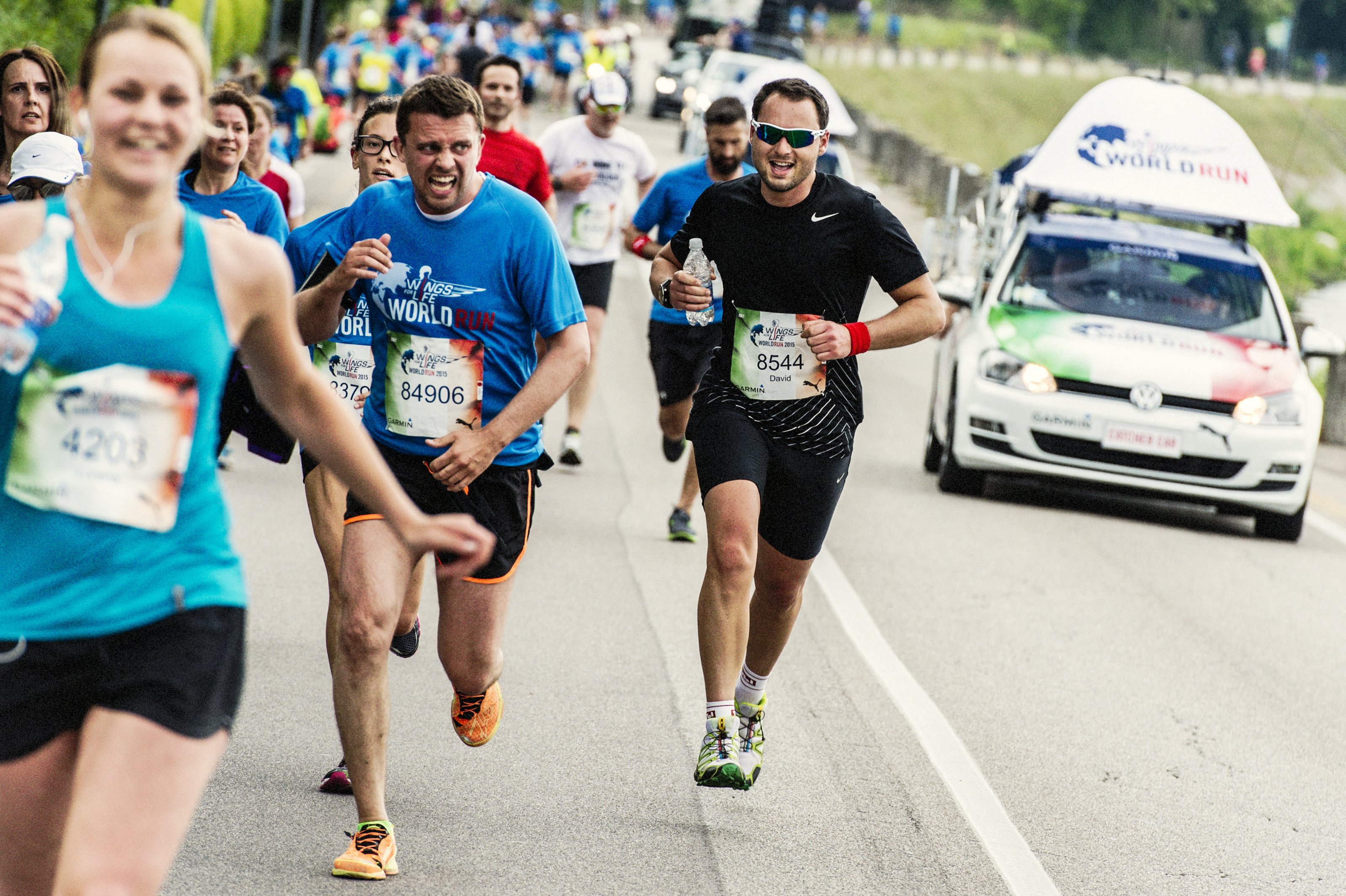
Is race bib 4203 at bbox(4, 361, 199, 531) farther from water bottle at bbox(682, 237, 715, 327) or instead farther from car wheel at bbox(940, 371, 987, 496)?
car wheel at bbox(940, 371, 987, 496)

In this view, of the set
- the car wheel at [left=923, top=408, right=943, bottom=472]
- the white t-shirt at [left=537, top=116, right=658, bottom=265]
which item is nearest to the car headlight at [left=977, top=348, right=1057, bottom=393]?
the car wheel at [left=923, top=408, right=943, bottom=472]

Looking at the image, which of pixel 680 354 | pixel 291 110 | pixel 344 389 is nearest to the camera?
pixel 344 389

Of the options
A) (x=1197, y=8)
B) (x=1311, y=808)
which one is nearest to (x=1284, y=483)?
(x=1311, y=808)

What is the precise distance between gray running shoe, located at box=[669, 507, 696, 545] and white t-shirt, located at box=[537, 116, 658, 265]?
2.18 meters

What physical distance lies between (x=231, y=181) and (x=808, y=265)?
9.60 feet

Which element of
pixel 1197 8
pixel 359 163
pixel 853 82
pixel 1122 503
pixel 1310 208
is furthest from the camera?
pixel 1197 8

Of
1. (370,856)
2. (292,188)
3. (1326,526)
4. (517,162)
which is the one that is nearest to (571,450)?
(517,162)

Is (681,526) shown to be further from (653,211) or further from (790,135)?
(790,135)

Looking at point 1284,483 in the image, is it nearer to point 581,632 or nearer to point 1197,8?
point 581,632

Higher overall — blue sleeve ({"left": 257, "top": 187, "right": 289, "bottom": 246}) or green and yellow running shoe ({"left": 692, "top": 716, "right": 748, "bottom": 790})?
blue sleeve ({"left": 257, "top": 187, "right": 289, "bottom": 246})

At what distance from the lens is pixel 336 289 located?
5.11 m

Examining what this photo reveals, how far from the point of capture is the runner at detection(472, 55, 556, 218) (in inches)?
392

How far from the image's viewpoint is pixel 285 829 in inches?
204

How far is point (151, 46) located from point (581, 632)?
191 inches
